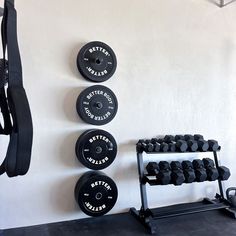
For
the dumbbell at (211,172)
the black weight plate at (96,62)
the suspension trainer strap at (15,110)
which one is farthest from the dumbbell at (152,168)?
the suspension trainer strap at (15,110)

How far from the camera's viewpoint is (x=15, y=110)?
87 cm

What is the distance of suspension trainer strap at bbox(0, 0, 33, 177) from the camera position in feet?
2.85

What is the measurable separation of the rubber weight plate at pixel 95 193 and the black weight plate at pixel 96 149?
4.1 inches

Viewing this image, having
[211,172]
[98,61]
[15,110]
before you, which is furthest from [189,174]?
[15,110]

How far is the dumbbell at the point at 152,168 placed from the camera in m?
2.27

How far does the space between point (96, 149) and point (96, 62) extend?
76 cm

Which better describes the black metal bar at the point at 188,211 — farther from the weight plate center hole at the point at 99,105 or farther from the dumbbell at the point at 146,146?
the weight plate center hole at the point at 99,105

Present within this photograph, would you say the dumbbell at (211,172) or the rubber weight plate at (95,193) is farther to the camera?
the dumbbell at (211,172)

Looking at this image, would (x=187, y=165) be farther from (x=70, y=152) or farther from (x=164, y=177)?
(x=70, y=152)

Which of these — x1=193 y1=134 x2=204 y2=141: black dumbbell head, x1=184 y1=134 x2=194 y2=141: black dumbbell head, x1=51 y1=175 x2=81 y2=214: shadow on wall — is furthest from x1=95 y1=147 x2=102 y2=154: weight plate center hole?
x1=193 y1=134 x2=204 y2=141: black dumbbell head

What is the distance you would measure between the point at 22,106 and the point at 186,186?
2212 millimetres

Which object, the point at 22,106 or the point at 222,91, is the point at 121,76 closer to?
the point at 222,91

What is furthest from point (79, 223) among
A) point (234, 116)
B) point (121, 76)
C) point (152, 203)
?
point (234, 116)

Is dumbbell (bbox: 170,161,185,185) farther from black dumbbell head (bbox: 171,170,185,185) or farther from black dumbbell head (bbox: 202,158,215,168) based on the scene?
black dumbbell head (bbox: 202,158,215,168)
